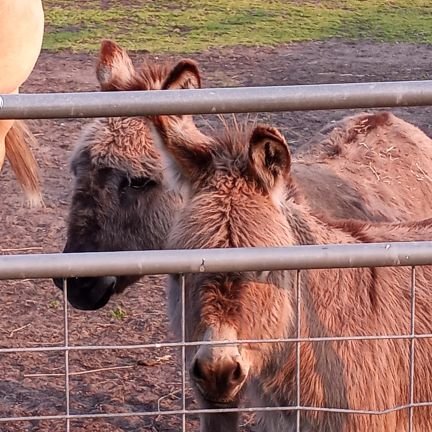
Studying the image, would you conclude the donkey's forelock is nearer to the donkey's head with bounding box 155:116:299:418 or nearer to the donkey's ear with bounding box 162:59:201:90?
the donkey's head with bounding box 155:116:299:418

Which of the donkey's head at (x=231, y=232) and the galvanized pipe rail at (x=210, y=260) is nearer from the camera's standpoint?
the galvanized pipe rail at (x=210, y=260)

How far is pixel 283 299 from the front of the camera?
2803 mm

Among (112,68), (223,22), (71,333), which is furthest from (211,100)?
(223,22)

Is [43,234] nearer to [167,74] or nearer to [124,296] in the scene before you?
[124,296]

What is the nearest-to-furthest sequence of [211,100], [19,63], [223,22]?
[211,100] < [19,63] < [223,22]

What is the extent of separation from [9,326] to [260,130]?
295 centimetres

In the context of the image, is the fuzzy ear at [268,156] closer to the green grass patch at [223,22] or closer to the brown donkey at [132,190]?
the brown donkey at [132,190]

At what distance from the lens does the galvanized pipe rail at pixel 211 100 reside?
2240mm

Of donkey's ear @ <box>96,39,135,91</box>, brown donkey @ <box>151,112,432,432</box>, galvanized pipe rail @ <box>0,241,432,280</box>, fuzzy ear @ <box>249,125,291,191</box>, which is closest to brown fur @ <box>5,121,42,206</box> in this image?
donkey's ear @ <box>96,39,135,91</box>

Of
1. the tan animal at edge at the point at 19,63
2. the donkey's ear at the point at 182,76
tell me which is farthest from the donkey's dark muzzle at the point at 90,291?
the tan animal at edge at the point at 19,63

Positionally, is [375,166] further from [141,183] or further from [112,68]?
[112,68]

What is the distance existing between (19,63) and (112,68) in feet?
5.12

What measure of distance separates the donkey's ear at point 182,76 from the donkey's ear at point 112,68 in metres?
0.32

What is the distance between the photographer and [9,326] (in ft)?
17.4
